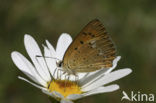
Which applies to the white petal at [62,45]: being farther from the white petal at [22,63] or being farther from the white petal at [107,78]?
the white petal at [22,63]

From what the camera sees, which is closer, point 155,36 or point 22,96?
point 22,96

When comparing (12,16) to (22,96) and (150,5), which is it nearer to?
(22,96)

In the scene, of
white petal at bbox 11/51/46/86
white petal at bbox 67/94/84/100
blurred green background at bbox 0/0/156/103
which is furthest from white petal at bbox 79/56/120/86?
blurred green background at bbox 0/0/156/103

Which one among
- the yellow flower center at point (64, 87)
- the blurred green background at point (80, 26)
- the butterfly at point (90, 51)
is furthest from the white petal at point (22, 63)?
the blurred green background at point (80, 26)

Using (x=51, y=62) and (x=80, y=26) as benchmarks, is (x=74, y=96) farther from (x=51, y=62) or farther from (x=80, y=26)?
(x=80, y=26)

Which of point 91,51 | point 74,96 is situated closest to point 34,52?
point 91,51

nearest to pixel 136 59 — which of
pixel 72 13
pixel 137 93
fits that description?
pixel 137 93
